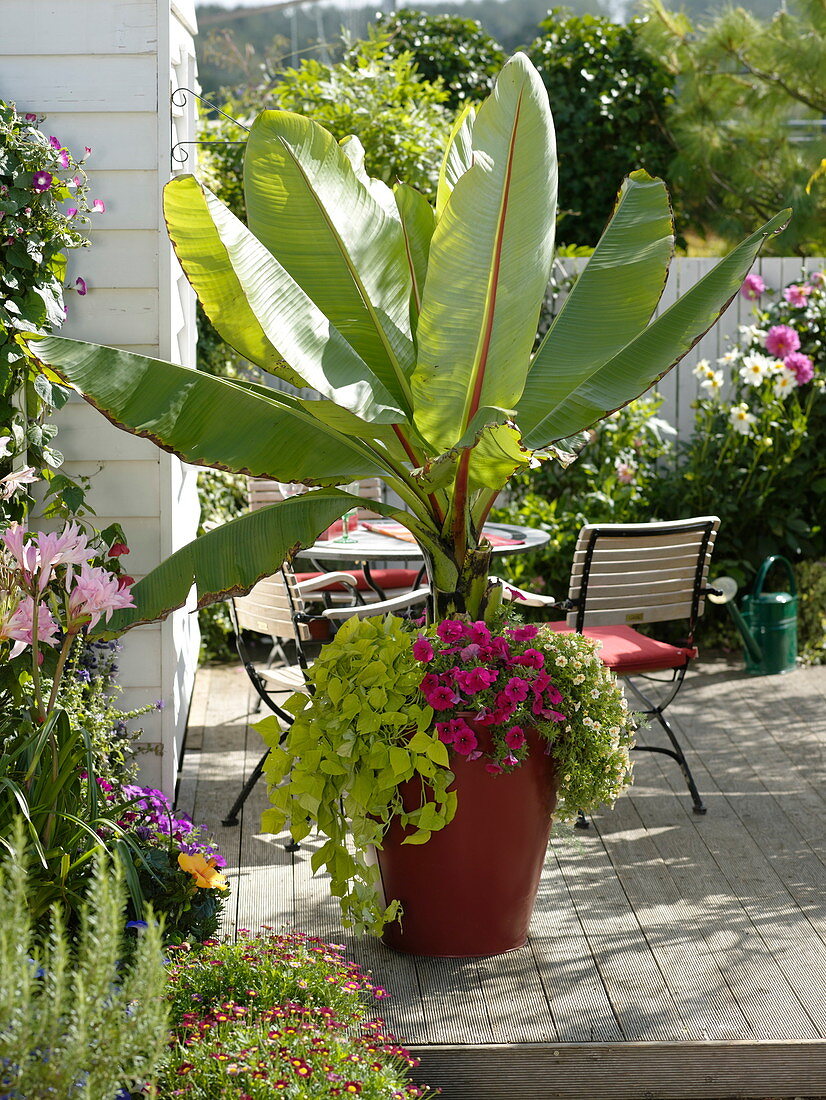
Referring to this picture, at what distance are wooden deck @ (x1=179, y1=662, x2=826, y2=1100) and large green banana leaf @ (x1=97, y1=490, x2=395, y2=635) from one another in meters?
1.00

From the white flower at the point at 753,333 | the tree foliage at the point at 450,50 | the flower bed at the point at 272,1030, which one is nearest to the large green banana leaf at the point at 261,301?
the flower bed at the point at 272,1030

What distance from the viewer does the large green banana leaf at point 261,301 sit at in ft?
9.34

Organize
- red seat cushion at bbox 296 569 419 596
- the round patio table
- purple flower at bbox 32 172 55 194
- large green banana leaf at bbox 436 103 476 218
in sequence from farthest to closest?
red seat cushion at bbox 296 569 419 596 → the round patio table → large green banana leaf at bbox 436 103 476 218 → purple flower at bbox 32 172 55 194

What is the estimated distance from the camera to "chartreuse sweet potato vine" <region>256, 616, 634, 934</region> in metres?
3.03

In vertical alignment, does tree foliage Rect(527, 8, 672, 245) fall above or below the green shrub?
above

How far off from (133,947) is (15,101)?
8.41 ft

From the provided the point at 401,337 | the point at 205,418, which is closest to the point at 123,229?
the point at 205,418

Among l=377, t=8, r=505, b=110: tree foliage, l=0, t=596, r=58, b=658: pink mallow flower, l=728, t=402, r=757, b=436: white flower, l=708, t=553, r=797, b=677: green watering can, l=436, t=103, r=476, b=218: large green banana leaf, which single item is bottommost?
l=708, t=553, r=797, b=677: green watering can

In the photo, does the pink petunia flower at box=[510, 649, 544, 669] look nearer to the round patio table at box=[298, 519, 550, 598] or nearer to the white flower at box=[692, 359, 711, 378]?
the round patio table at box=[298, 519, 550, 598]

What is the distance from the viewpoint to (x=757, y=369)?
6.53 m

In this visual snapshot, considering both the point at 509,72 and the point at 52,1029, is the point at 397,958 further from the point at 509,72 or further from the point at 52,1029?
the point at 509,72

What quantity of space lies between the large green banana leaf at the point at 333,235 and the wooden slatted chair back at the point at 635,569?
1206mm

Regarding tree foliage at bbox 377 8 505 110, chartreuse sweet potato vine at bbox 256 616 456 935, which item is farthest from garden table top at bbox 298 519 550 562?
tree foliage at bbox 377 8 505 110

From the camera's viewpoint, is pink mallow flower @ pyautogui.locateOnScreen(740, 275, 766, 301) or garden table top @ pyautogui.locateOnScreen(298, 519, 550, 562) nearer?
garden table top @ pyautogui.locateOnScreen(298, 519, 550, 562)
